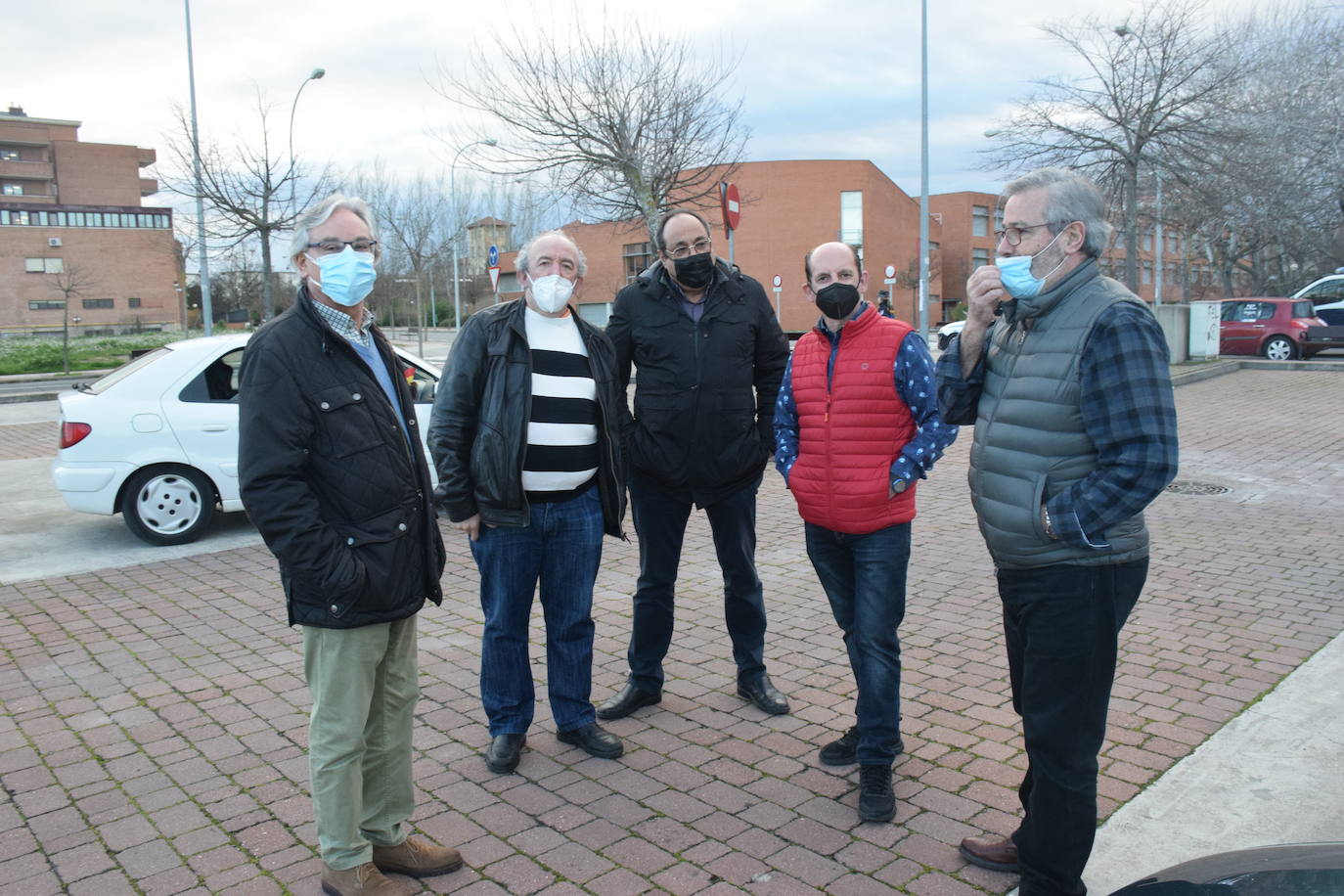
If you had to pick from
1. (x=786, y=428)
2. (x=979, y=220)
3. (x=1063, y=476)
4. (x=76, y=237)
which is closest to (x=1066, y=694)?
(x=1063, y=476)

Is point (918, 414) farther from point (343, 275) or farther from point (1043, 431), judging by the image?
point (343, 275)

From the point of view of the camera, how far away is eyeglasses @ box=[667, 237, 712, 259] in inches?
165

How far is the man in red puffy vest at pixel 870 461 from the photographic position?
3.61m

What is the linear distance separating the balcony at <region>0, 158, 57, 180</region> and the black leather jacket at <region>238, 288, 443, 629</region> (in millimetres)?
90331

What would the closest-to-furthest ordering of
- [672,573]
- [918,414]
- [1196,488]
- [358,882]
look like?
[358,882], [918,414], [672,573], [1196,488]

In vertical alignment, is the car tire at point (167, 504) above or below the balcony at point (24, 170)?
below

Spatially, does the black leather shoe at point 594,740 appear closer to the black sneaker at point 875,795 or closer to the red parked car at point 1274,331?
the black sneaker at point 875,795

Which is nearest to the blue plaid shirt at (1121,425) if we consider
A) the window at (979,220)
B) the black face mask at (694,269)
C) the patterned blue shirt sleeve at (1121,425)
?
the patterned blue shirt sleeve at (1121,425)

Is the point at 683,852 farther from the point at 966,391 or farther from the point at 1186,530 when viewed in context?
the point at 1186,530

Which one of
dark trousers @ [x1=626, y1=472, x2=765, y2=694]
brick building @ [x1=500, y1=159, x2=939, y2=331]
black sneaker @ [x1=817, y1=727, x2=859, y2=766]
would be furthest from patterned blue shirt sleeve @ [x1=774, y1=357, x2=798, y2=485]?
brick building @ [x1=500, y1=159, x2=939, y2=331]

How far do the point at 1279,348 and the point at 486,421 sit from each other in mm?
24833

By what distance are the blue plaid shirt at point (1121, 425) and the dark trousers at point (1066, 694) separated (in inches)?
6.1

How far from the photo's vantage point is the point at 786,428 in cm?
396

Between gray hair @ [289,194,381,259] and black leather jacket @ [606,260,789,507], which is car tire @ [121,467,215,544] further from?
gray hair @ [289,194,381,259]
